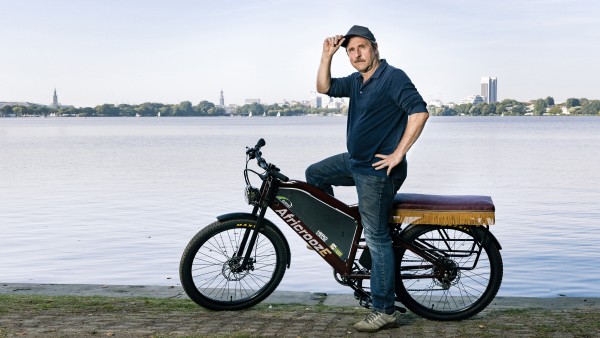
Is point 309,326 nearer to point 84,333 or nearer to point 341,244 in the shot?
point 341,244

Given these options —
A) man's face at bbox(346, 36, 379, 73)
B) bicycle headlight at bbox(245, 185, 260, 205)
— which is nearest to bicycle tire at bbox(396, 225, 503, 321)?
bicycle headlight at bbox(245, 185, 260, 205)

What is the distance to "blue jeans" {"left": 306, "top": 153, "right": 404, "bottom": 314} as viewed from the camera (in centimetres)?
615

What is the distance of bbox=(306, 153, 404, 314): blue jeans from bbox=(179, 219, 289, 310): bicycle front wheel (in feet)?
2.58

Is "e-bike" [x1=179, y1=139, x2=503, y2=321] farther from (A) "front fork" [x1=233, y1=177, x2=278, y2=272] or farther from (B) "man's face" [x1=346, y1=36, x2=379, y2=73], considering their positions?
(B) "man's face" [x1=346, y1=36, x2=379, y2=73]

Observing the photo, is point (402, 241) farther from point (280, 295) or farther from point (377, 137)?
point (280, 295)

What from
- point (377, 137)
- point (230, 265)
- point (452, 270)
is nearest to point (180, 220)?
point (230, 265)

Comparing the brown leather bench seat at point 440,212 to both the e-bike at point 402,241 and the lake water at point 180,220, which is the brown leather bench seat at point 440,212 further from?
the lake water at point 180,220

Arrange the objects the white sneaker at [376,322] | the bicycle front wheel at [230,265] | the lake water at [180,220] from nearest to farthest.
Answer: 1. the white sneaker at [376,322]
2. the bicycle front wheel at [230,265]
3. the lake water at [180,220]

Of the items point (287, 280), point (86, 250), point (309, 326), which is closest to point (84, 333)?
point (309, 326)

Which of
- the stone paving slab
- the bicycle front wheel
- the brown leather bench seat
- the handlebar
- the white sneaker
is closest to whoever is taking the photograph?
the white sneaker

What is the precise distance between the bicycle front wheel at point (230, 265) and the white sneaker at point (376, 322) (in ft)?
3.20

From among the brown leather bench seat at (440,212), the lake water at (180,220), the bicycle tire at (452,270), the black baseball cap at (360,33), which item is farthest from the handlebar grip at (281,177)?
the lake water at (180,220)

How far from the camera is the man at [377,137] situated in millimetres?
5957

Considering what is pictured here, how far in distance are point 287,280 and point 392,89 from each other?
476 cm
